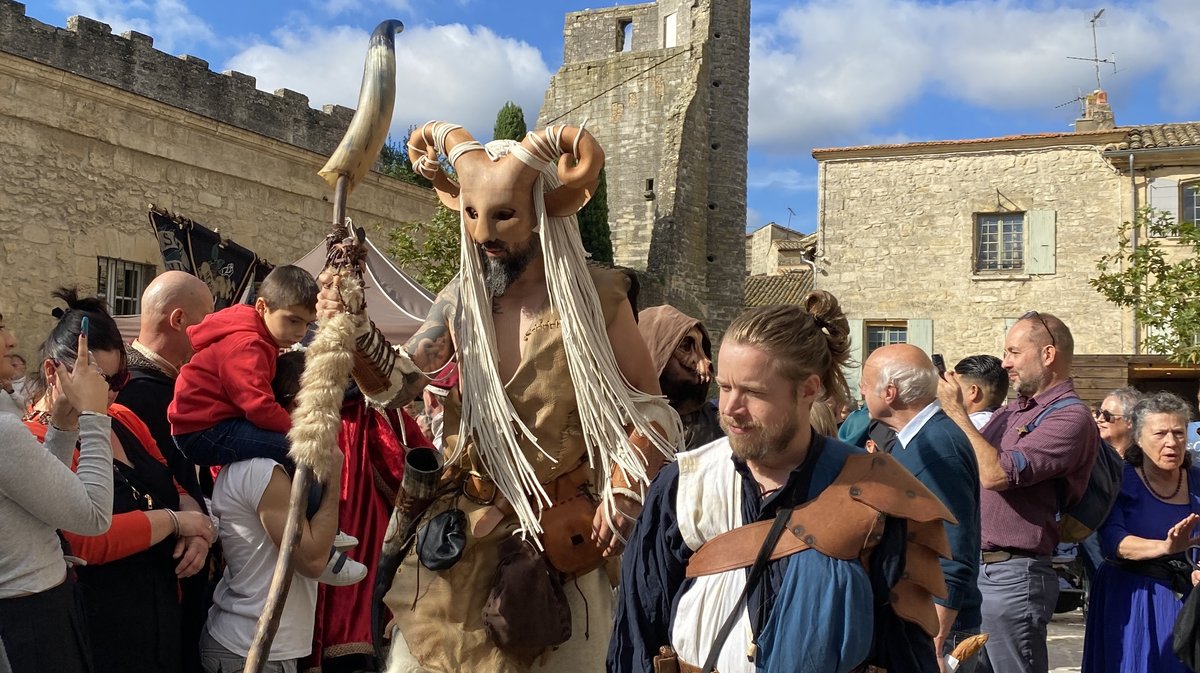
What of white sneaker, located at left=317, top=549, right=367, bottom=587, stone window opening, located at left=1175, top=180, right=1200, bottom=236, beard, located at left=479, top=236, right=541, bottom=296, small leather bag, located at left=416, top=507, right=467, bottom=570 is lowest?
white sneaker, located at left=317, top=549, right=367, bottom=587

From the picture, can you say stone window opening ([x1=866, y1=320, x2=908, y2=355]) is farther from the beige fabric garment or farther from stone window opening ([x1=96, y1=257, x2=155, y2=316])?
the beige fabric garment

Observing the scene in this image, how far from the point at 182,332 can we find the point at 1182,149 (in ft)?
71.6

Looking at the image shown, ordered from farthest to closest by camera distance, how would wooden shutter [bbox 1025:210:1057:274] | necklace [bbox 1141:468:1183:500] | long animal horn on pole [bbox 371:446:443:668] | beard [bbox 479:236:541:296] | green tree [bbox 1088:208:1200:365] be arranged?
wooden shutter [bbox 1025:210:1057:274], green tree [bbox 1088:208:1200:365], necklace [bbox 1141:468:1183:500], beard [bbox 479:236:541:296], long animal horn on pole [bbox 371:446:443:668]

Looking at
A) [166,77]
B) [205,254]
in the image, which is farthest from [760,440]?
[166,77]

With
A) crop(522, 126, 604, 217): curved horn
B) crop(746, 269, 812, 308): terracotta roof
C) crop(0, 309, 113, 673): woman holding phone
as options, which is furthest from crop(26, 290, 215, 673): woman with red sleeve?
crop(746, 269, 812, 308): terracotta roof

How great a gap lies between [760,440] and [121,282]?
43.3 feet

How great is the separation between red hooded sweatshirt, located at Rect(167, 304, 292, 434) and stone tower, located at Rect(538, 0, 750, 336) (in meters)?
26.1

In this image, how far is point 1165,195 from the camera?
72.9 ft

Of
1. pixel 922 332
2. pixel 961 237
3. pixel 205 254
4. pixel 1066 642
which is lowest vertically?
pixel 1066 642

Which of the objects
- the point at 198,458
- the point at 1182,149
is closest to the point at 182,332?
the point at 198,458

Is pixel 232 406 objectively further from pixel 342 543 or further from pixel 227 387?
pixel 342 543

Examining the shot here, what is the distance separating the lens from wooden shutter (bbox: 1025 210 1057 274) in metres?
23.9

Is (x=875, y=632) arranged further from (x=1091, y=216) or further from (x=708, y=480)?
(x=1091, y=216)

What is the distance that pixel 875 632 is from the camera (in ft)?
8.08
